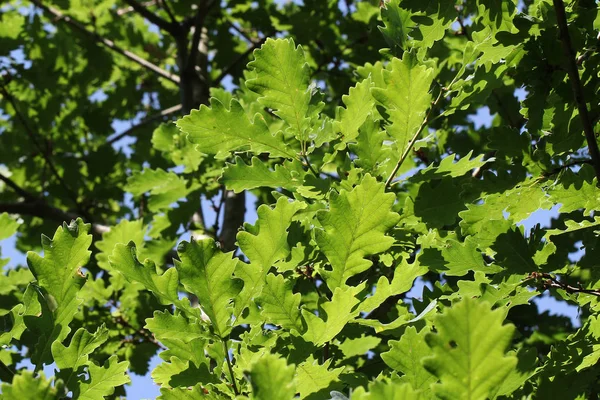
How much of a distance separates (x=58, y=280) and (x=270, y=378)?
2.23ft

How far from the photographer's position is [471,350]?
3.39 feet

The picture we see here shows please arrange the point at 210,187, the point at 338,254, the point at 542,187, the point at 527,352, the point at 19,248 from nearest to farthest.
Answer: the point at 527,352, the point at 338,254, the point at 542,187, the point at 210,187, the point at 19,248

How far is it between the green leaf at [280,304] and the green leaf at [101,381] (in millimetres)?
369

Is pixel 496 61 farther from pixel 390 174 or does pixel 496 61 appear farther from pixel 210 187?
pixel 210 187

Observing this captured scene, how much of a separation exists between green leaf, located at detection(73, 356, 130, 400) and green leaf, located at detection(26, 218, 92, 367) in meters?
0.11

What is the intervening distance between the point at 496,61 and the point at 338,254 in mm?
690

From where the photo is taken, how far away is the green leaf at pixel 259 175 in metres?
1.83

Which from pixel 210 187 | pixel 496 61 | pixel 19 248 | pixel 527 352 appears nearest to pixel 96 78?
pixel 19 248

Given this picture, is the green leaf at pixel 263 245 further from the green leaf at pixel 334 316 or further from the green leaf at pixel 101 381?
the green leaf at pixel 101 381

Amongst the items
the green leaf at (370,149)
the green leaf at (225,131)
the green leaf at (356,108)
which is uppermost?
the green leaf at (225,131)

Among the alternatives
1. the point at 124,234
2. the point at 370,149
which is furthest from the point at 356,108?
the point at 124,234

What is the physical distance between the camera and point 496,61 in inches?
67.2

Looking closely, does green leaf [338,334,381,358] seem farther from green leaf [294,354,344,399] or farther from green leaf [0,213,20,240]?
green leaf [0,213,20,240]

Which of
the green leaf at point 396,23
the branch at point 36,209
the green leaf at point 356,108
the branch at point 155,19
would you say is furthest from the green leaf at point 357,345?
the branch at point 155,19
